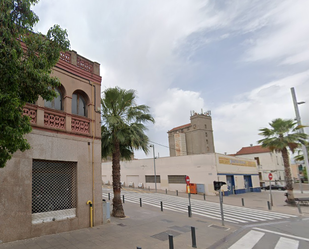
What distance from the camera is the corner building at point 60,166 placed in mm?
7871

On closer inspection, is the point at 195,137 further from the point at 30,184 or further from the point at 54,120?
the point at 30,184

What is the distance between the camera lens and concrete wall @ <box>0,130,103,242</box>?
300 inches

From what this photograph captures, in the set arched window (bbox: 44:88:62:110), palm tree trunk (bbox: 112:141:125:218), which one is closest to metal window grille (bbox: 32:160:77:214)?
arched window (bbox: 44:88:62:110)

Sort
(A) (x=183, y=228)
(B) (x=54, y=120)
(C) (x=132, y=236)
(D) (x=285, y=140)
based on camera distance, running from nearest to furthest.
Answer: (C) (x=132, y=236) < (B) (x=54, y=120) < (A) (x=183, y=228) < (D) (x=285, y=140)

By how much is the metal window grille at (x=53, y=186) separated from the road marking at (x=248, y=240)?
697 cm

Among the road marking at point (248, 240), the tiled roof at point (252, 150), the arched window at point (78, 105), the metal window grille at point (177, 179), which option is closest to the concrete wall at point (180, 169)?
the metal window grille at point (177, 179)

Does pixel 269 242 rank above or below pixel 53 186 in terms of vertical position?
below


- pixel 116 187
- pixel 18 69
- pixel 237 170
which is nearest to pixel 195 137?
pixel 237 170

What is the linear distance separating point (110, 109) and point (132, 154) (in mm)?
3642

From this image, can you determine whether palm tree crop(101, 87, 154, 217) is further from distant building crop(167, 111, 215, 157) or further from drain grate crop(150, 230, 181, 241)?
distant building crop(167, 111, 215, 157)

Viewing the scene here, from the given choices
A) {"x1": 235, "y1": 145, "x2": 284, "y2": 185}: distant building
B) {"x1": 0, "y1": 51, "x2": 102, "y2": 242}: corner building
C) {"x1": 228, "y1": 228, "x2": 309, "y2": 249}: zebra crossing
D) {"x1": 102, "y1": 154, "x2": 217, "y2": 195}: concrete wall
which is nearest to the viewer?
{"x1": 0, "y1": 51, "x2": 102, "y2": 242}: corner building

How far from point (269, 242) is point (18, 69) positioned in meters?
10.3

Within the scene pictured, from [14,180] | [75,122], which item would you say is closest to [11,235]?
[14,180]

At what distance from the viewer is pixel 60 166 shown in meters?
9.71
